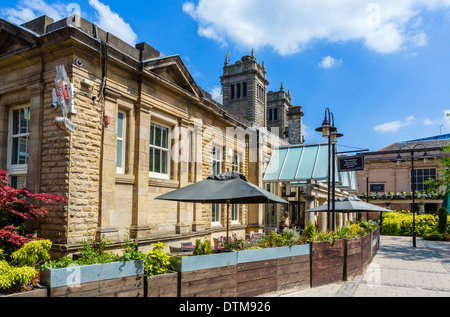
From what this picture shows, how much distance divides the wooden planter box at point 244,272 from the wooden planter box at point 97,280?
79cm

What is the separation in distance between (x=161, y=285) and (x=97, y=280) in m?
1.08

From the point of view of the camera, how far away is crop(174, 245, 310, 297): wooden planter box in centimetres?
600

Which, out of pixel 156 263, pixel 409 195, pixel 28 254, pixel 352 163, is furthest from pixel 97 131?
pixel 409 195

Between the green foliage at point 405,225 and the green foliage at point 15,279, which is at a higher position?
the green foliage at point 15,279

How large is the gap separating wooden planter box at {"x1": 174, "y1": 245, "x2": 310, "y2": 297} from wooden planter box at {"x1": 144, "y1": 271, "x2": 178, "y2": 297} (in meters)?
0.11

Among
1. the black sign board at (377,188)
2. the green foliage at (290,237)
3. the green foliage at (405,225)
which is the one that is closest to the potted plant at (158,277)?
the green foliage at (290,237)

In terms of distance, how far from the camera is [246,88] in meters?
49.9

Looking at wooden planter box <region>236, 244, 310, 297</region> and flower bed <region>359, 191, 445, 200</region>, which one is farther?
flower bed <region>359, 191, 445, 200</region>

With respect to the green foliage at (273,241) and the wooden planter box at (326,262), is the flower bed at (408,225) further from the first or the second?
the green foliage at (273,241)

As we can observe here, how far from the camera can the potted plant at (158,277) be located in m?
5.50

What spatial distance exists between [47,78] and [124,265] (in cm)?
663

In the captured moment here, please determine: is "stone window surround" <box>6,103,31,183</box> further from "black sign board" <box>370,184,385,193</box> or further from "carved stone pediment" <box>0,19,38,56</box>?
"black sign board" <box>370,184,385,193</box>

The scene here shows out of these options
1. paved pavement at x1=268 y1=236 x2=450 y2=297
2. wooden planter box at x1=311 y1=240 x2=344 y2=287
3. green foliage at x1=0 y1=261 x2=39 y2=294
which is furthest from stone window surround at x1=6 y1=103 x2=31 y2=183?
wooden planter box at x1=311 y1=240 x2=344 y2=287

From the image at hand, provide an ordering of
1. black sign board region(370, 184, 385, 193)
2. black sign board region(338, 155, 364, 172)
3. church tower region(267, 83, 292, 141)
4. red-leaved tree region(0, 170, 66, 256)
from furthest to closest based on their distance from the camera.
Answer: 1. church tower region(267, 83, 292, 141)
2. black sign board region(370, 184, 385, 193)
3. black sign board region(338, 155, 364, 172)
4. red-leaved tree region(0, 170, 66, 256)
